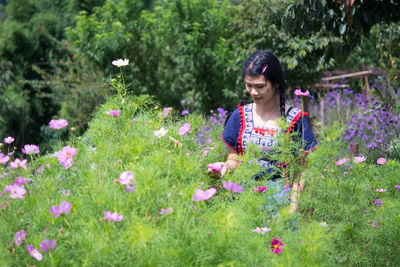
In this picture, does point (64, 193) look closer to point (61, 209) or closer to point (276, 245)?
point (61, 209)

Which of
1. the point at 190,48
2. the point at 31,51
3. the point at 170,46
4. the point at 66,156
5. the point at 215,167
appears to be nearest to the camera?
the point at 66,156

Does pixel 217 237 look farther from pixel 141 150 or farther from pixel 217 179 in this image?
pixel 217 179

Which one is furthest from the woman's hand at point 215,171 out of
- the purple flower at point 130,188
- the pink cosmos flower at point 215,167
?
the purple flower at point 130,188

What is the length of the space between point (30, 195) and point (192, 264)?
1.77ft

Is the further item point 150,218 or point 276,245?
point 276,245

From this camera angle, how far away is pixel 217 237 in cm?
122

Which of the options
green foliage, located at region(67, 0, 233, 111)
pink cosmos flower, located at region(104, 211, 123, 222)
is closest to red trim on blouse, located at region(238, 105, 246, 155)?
pink cosmos flower, located at region(104, 211, 123, 222)

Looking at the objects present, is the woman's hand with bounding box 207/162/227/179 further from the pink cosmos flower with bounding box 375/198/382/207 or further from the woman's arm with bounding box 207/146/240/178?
the pink cosmos flower with bounding box 375/198/382/207

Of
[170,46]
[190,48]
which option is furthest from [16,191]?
[170,46]

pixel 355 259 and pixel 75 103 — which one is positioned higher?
pixel 355 259

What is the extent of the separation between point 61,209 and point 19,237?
0.27m

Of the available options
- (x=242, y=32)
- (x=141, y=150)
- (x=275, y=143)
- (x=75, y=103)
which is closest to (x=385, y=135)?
(x=275, y=143)

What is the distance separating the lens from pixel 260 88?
7.12 feet

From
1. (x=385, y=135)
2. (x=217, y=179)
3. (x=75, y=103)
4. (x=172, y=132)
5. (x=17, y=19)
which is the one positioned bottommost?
(x=75, y=103)
